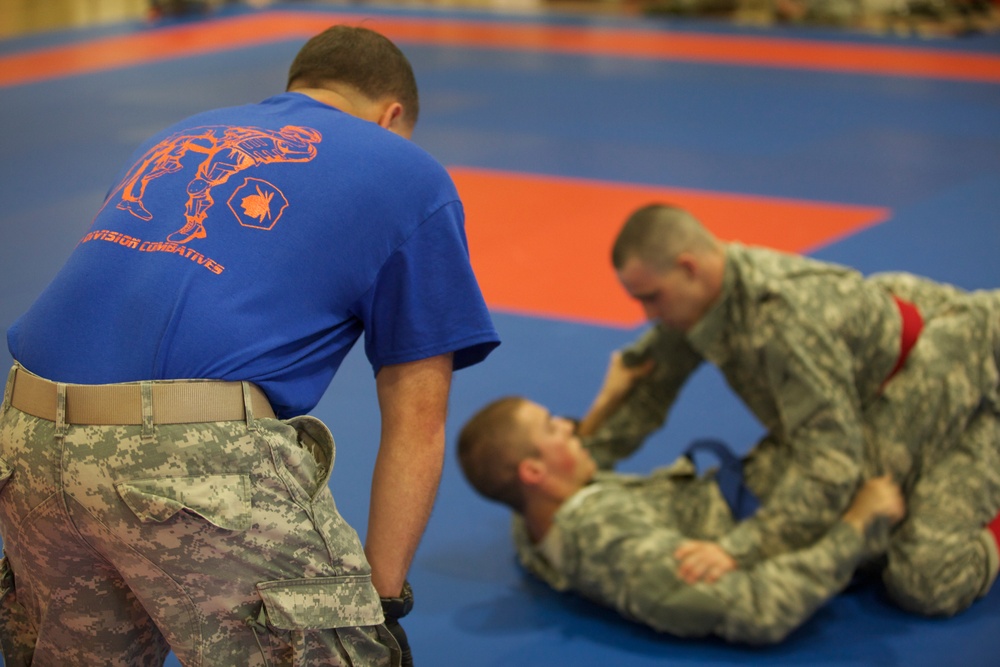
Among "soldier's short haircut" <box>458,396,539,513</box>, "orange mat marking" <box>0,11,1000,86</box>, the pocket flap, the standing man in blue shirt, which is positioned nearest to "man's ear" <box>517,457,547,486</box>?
"soldier's short haircut" <box>458,396,539,513</box>

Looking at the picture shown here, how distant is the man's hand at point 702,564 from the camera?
3.42 meters

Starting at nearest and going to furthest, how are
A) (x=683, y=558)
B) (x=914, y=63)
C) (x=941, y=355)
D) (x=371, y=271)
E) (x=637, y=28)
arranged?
(x=371, y=271) → (x=683, y=558) → (x=941, y=355) → (x=914, y=63) → (x=637, y=28)

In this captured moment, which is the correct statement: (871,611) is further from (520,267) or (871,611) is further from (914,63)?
(914,63)

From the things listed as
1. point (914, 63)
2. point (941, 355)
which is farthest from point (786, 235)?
point (914, 63)

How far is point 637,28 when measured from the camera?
15555 millimetres

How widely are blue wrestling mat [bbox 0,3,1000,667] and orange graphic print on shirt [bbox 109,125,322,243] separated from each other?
1687 mm

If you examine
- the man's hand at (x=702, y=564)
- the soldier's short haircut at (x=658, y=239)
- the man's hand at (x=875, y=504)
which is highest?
the soldier's short haircut at (x=658, y=239)

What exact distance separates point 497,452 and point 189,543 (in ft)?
5.16

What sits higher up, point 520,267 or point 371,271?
point 371,271

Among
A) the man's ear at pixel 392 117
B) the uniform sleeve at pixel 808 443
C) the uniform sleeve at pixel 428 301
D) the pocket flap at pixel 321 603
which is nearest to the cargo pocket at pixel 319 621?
the pocket flap at pixel 321 603

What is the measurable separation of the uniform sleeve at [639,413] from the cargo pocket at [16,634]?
220 cm

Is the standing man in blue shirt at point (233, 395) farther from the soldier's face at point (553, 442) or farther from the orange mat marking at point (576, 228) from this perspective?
the orange mat marking at point (576, 228)

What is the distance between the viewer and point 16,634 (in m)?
2.55

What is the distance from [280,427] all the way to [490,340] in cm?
Result: 48
